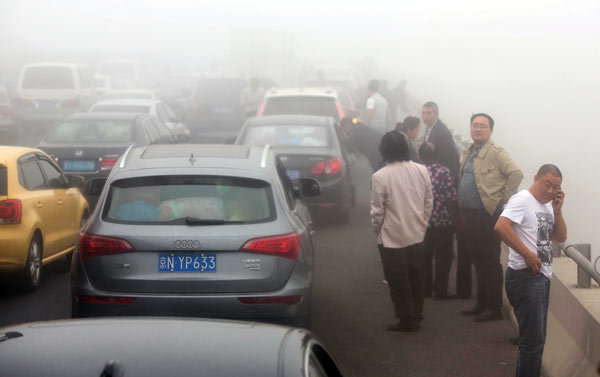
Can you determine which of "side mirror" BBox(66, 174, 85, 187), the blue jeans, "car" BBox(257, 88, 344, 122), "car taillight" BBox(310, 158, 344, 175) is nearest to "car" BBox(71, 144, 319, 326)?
the blue jeans

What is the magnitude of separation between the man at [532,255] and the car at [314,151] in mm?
7008

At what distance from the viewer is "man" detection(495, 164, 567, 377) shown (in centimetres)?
621

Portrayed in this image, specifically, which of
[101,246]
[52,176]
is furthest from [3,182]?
[101,246]

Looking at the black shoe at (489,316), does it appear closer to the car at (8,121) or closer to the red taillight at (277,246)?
the red taillight at (277,246)

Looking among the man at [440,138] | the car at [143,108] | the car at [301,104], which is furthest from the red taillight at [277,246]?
the car at [143,108]

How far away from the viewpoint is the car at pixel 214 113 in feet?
89.6

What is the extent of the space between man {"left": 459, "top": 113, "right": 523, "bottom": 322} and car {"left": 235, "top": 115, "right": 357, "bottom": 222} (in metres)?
4.82

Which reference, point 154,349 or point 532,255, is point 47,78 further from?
point 154,349

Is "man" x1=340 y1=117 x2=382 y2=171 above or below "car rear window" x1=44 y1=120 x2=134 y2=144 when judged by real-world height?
above

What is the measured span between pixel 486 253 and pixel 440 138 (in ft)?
7.92

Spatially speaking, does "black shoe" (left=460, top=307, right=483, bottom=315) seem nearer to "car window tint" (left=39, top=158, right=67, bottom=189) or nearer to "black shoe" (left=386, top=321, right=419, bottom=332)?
"black shoe" (left=386, top=321, right=419, bottom=332)

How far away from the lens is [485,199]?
8.38 metres

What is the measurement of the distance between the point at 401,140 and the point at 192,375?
17.2 feet

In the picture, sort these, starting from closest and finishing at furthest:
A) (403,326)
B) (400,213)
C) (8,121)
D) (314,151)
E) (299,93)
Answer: (400,213) < (403,326) < (314,151) < (299,93) < (8,121)
